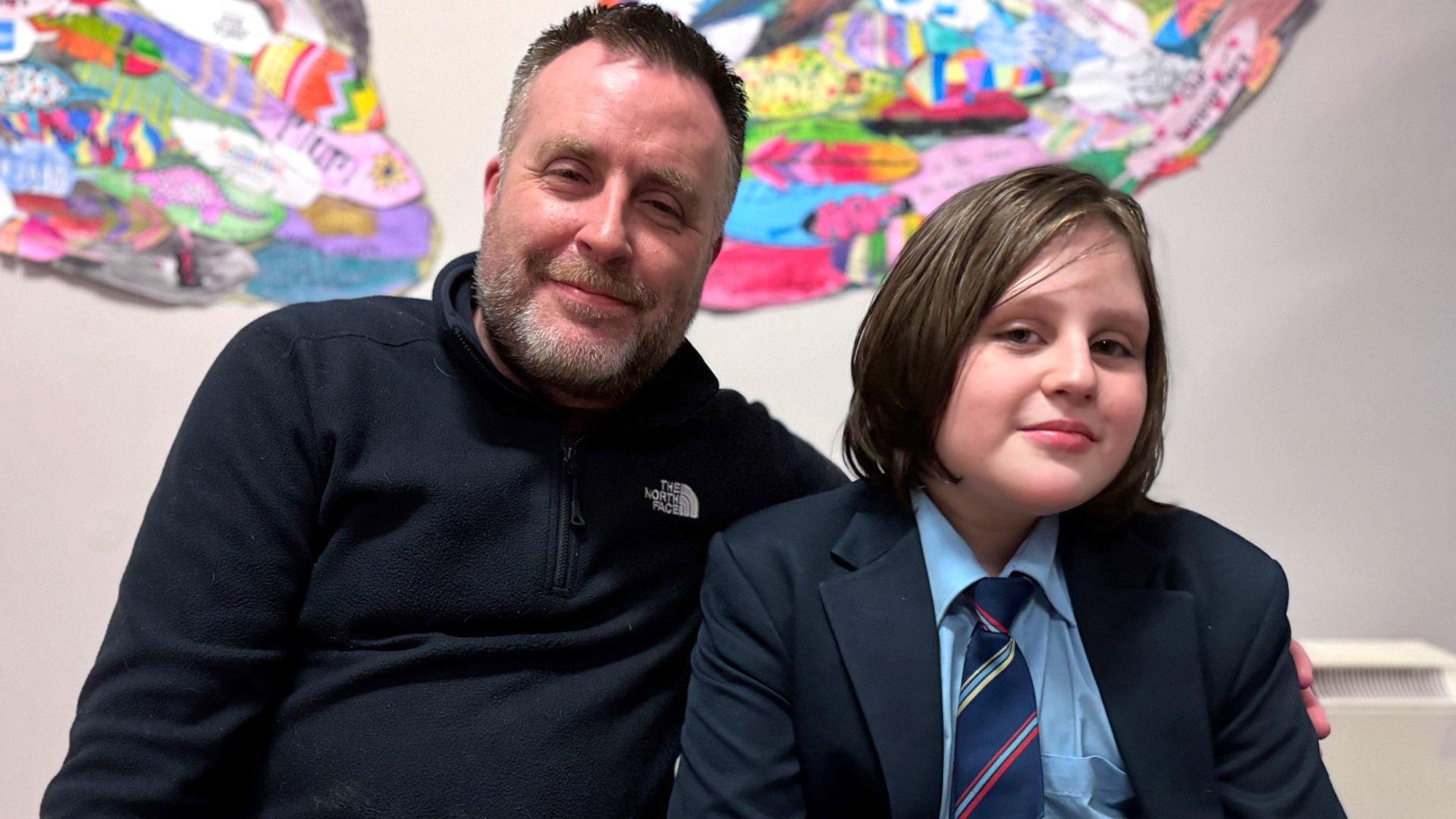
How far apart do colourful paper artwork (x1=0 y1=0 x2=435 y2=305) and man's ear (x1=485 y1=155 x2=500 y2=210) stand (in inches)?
17.4

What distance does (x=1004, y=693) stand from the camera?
0.88 metres

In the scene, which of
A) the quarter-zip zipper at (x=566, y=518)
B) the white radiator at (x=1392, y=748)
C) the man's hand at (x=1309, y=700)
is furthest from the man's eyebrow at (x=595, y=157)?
the white radiator at (x=1392, y=748)

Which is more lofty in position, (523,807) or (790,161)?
(790,161)

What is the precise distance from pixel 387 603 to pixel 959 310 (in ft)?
2.26

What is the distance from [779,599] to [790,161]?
3.08 feet

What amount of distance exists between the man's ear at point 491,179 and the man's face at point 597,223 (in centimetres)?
6

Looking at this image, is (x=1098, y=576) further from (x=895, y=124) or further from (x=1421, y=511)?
(x=1421, y=511)

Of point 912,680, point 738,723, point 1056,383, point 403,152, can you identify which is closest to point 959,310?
point 1056,383

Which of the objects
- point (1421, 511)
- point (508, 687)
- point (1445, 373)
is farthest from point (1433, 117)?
point (508, 687)

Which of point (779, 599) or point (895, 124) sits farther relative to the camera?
point (895, 124)

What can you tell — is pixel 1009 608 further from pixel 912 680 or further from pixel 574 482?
pixel 574 482

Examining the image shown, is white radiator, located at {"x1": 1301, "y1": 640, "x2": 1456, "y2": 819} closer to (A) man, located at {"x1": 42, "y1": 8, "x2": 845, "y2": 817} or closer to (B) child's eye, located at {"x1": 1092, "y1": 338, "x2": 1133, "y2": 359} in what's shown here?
(B) child's eye, located at {"x1": 1092, "y1": 338, "x2": 1133, "y2": 359}

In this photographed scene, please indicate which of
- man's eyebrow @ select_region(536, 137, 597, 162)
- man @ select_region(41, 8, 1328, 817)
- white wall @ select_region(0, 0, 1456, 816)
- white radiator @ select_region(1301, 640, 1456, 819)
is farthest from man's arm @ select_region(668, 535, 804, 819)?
white radiator @ select_region(1301, 640, 1456, 819)

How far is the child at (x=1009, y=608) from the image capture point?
0.86 m
